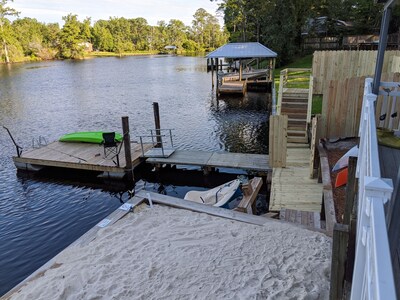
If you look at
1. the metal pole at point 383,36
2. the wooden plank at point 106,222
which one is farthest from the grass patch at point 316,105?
the wooden plank at point 106,222

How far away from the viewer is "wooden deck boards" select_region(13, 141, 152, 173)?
1183 cm

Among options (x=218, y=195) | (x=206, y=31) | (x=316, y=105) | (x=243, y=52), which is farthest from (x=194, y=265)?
(x=206, y=31)

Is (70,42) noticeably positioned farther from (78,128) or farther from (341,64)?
(341,64)

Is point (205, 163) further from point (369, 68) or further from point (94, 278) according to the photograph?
point (369, 68)

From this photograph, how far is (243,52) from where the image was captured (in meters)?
26.4

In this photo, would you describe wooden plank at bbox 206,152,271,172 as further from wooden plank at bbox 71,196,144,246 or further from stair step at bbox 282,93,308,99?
wooden plank at bbox 71,196,144,246

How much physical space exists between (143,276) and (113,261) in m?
0.70

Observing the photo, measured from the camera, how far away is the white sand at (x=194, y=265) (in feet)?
14.3

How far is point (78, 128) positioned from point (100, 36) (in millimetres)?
87960

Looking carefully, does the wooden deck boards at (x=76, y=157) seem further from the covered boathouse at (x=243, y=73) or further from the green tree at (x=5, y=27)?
the green tree at (x=5, y=27)

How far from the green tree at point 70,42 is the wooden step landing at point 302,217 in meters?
82.1

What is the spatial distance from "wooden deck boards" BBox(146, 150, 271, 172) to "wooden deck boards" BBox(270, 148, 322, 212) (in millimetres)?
1181

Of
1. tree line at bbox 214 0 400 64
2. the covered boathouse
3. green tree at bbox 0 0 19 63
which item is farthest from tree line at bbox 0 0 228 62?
the covered boathouse

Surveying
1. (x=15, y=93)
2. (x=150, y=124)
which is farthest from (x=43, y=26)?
(x=150, y=124)
